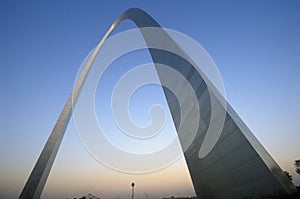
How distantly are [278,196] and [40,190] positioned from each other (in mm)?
11041

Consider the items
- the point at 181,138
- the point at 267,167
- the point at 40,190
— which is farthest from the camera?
the point at 181,138

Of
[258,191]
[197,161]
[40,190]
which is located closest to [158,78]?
[197,161]

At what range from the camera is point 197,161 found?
1294cm

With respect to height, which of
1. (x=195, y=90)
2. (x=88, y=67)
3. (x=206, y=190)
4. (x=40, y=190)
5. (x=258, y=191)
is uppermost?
(x=88, y=67)

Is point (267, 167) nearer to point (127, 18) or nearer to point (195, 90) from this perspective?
point (195, 90)

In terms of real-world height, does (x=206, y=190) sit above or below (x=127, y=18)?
below

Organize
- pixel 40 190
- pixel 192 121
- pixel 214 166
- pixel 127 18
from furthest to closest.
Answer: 1. pixel 127 18
2. pixel 192 121
3. pixel 40 190
4. pixel 214 166

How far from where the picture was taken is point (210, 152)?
1102 centimetres

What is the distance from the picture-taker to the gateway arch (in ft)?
25.4

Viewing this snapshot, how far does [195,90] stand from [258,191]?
6.28m

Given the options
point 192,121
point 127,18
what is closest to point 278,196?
point 192,121

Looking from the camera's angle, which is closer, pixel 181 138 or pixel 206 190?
pixel 206 190

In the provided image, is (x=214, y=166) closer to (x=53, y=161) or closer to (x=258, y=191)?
(x=258, y=191)

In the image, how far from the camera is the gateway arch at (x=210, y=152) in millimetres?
7754
